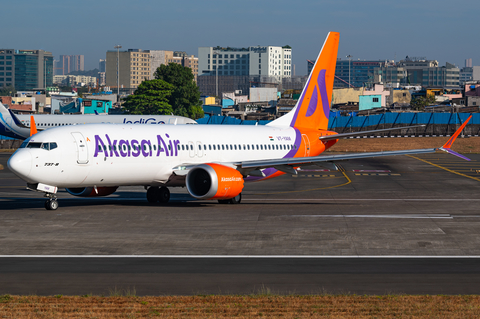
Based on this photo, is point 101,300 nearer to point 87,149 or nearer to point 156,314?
point 156,314

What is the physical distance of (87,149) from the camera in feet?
104

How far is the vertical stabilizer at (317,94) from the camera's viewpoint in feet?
145

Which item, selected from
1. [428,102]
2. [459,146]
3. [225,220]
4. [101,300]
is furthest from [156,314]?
[428,102]

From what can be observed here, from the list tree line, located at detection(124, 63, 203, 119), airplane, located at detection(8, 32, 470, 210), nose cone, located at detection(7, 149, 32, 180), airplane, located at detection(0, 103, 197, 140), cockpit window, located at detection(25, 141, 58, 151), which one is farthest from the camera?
tree line, located at detection(124, 63, 203, 119)

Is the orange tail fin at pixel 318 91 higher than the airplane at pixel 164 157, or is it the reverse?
the orange tail fin at pixel 318 91

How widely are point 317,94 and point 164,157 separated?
15322mm

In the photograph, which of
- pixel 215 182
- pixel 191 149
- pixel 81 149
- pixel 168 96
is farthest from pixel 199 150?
pixel 168 96

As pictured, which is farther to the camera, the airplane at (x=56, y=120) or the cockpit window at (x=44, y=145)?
the airplane at (x=56, y=120)

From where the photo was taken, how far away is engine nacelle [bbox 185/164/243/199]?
33.2 metres

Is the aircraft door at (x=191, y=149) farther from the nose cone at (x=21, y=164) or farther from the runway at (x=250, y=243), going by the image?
the nose cone at (x=21, y=164)

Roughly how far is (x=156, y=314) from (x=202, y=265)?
599 centimetres

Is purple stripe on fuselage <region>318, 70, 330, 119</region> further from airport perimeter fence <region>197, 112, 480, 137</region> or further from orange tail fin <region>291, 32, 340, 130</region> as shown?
airport perimeter fence <region>197, 112, 480, 137</region>

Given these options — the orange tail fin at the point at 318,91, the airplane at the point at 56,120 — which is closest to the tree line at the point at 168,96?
the airplane at the point at 56,120

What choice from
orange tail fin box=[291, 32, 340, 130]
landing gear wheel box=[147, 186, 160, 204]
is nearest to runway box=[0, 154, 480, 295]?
landing gear wheel box=[147, 186, 160, 204]
